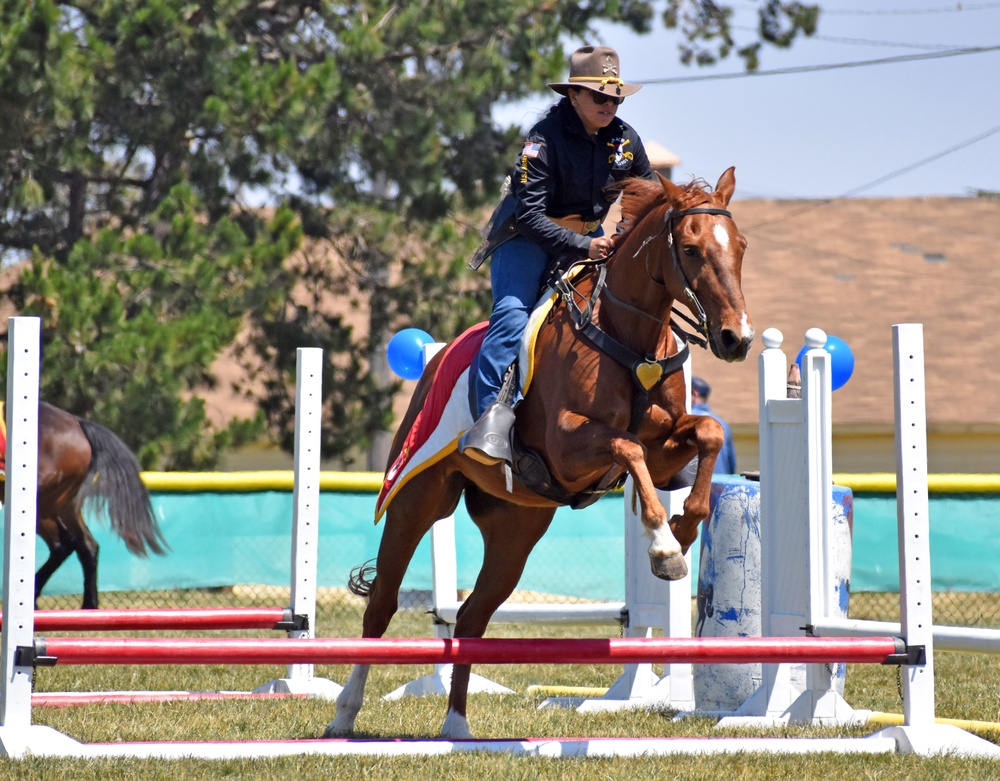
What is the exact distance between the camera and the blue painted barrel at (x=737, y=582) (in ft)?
21.3

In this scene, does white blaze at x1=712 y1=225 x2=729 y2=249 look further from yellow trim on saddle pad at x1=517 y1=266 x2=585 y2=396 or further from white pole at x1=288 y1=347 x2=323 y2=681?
white pole at x1=288 y1=347 x2=323 y2=681

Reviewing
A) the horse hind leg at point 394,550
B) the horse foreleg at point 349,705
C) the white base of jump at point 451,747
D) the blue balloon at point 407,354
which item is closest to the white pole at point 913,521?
the white base of jump at point 451,747

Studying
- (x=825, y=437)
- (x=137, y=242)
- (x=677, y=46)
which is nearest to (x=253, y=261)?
(x=137, y=242)

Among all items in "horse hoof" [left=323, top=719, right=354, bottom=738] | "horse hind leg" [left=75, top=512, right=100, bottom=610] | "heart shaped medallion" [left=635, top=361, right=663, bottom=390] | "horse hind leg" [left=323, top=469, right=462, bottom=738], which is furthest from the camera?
"horse hind leg" [left=75, top=512, right=100, bottom=610]

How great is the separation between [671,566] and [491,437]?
914 millimetres

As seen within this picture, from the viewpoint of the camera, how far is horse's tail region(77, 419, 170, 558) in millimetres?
10922

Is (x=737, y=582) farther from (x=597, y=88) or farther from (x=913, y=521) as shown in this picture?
(x=597, y=88)

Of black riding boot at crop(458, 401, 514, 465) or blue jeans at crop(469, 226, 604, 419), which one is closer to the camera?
black riding boot at crop(458, 401, 514, 465)

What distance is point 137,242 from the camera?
13.9m

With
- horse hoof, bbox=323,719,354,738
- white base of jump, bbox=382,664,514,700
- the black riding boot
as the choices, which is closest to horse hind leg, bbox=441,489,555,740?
horse hoof, bbox=323,719,354,738

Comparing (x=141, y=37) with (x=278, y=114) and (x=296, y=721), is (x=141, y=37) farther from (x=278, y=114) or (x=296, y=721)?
(x=296, y=721)

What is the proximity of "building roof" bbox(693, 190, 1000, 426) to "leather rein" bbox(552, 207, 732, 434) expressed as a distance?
13667mm

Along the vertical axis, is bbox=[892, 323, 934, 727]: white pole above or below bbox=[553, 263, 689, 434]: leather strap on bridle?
below

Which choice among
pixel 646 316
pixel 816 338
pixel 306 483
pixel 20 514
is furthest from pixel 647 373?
pixel 306 483
